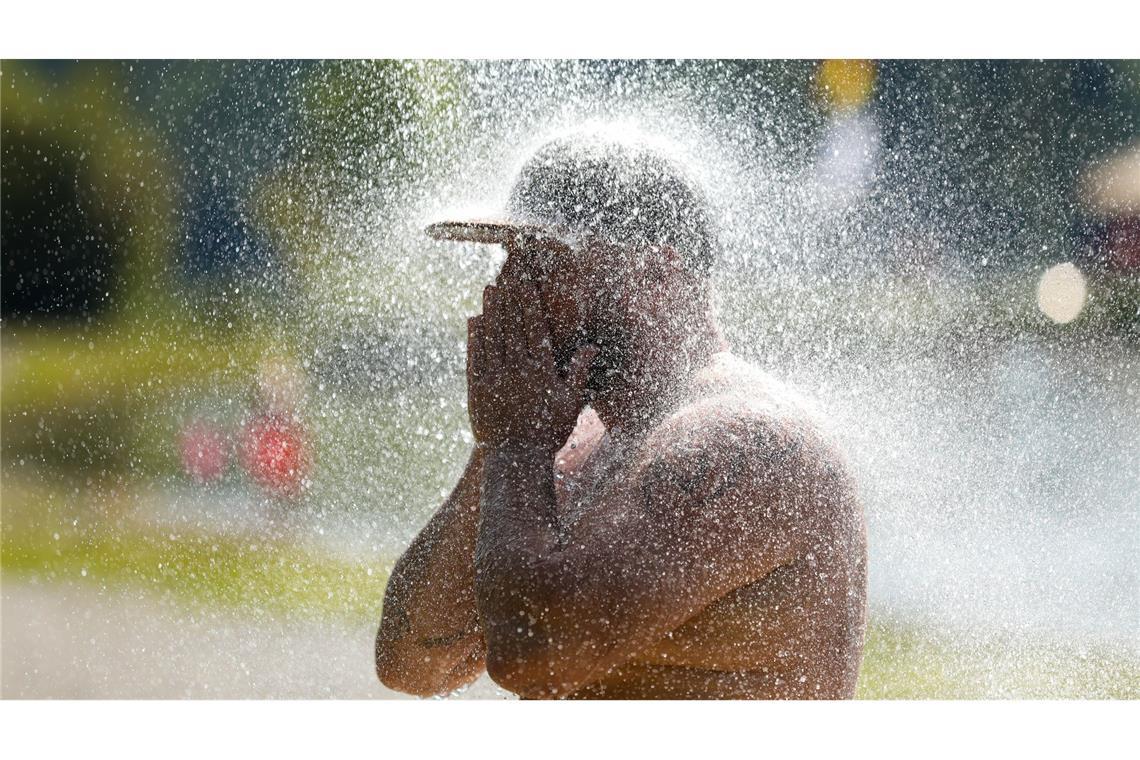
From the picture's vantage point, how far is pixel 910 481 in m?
5.91

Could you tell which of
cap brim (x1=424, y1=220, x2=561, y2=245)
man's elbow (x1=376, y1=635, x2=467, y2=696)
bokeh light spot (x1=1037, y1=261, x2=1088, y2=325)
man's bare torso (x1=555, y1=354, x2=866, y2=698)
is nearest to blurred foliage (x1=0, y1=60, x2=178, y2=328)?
bokeh light spot (x1=1037, y1=261, x2=1088, y2=325)

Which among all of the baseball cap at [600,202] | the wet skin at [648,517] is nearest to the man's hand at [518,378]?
the wet skin at [648,517]

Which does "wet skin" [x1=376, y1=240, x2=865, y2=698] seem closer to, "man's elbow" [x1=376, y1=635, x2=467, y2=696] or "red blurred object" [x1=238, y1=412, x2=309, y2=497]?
"man's elbow" [x1=376, y1=635, x2=467, y2=696]

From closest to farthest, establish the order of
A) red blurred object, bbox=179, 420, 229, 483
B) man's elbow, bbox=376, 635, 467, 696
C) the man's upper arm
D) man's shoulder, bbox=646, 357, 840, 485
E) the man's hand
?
1. the man's upper arm
2. man's shoulder, bbox=646, 357, 840, 485
3. the man's hand
4. man's elbow, bbox=376, 635, 467, 696
5. red blurred object, bbox=179, 420, 229, 483

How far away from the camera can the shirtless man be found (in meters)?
2.15

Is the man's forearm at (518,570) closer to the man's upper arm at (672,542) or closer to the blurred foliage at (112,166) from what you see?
the man's upper arm at (672,542)

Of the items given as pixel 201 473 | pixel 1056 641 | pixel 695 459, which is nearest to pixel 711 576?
pixel 695 459

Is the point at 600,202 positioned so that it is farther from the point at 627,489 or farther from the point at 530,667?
the point at 530,667

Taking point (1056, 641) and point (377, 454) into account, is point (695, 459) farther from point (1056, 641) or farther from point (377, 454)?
point (377, 454)

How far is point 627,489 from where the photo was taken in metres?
2.26

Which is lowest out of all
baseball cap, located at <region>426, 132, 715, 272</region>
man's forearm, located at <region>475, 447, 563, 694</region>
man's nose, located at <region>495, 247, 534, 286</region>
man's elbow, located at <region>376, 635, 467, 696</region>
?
man's elbow, located at <region>376, 635, 467, 696</region>

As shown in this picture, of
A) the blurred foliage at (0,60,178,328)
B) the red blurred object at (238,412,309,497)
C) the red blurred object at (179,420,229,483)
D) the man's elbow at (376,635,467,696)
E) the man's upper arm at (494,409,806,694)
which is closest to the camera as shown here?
the man's upper arm at (494,409,806,694)

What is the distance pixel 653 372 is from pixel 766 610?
550 mm

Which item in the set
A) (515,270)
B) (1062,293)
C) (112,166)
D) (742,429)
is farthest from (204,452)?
(742,429)
